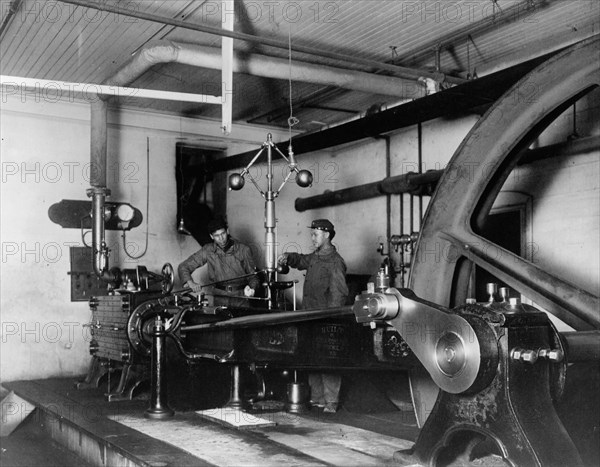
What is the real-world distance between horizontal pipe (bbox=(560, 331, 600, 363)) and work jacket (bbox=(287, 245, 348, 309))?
3.09 m

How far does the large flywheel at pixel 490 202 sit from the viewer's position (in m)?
2.09

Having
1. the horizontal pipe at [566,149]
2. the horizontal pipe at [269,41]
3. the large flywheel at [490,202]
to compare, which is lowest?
the large flywheel at [490,202]

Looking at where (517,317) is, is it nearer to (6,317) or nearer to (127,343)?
(127,343)

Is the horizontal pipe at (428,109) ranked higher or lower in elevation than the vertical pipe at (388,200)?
higher

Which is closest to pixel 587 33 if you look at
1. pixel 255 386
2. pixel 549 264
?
pixel 549 264

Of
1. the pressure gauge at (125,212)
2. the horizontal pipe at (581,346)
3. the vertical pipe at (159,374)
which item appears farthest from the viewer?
the pressure gauge at (125,212)

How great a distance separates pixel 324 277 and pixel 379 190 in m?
1.45

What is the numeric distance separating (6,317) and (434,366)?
16.1 ft

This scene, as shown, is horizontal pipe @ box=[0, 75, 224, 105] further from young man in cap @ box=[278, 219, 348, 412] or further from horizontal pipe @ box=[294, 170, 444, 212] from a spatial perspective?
horizontal pipe @ box=[294, 170, 444, 212]

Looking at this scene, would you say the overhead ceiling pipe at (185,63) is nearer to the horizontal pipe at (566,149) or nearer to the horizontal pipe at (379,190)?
the horizontal pipe at (379,190)

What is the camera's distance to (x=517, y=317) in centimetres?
144

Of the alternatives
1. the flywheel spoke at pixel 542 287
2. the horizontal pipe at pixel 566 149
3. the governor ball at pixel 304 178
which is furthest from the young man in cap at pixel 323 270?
the flywheel spoke at pixel 542 287

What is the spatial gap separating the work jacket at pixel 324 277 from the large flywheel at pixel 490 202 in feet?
6.99

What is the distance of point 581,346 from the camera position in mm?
1517
